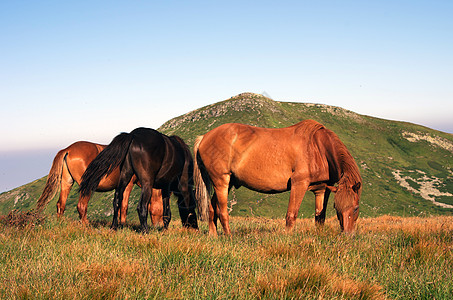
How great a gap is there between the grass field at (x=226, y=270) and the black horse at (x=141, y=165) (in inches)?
86.4

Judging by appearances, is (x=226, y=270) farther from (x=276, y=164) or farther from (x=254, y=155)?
(x=254, y=155)

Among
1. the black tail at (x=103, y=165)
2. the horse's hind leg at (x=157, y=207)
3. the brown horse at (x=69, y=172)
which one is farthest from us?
the brown horse at (x=69, y=172)

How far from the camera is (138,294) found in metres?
3.12

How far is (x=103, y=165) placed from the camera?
8.05 m

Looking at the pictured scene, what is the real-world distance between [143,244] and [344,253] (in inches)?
123

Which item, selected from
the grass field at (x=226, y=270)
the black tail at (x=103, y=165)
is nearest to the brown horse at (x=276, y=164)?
the grass field at (x=226, y=270)

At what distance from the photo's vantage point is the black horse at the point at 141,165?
8.02m

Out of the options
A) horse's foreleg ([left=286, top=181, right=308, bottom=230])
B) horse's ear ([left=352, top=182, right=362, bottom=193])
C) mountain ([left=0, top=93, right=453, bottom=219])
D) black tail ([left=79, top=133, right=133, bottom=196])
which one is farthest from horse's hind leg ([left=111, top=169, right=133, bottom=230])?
mountain ([left=0, top=93, right=453, bottom=219])

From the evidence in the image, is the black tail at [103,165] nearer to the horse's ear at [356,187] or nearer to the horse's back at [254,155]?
the horse's back at [254,155]

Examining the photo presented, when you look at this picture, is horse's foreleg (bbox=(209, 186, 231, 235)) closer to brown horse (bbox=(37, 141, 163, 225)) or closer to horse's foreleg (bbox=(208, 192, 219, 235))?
horse's foreleg (bbox=(208, 192, 219, 235))

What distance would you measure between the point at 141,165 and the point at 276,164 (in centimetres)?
339

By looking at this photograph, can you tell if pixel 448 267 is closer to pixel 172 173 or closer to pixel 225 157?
pixel 225 157

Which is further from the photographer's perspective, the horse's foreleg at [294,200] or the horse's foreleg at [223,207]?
the horse's foreleg at [223,207]

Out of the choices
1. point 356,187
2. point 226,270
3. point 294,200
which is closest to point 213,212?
point 294,200
